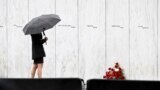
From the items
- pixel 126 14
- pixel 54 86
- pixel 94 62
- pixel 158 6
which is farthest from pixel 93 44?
pixel 54 86

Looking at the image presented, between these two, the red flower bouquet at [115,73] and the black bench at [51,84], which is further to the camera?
the red flower bouquet at [115,73]

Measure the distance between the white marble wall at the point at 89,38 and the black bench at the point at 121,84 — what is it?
24.0 ft

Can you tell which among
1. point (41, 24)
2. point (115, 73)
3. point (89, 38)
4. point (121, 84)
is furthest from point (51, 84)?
point (89, 38)

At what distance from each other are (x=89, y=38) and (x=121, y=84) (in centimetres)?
748

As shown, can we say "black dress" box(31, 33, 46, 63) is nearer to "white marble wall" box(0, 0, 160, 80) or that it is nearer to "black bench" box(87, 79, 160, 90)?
"white marble wall" box(0, 0, 160, 80)

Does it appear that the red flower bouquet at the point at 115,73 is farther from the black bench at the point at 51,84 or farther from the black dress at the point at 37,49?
the black bench at the point at 51,84

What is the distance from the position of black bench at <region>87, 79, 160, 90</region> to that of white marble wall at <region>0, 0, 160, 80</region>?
288 inches

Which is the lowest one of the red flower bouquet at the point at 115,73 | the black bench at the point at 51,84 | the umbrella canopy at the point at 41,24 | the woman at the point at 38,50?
the red flower bouquet at the point at 115,73

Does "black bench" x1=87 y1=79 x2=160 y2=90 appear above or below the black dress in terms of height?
below

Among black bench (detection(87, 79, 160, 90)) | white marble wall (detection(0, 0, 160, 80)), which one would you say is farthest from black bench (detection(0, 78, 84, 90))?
white marble wall (detection(0, 0, 160, 80))

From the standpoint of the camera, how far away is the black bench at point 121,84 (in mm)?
2814

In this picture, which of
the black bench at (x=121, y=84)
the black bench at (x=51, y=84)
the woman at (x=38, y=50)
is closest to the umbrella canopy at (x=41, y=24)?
the woman at (x=38, y=50)

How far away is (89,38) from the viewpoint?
10320 millimetres

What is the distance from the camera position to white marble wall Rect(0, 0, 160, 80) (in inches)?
401
